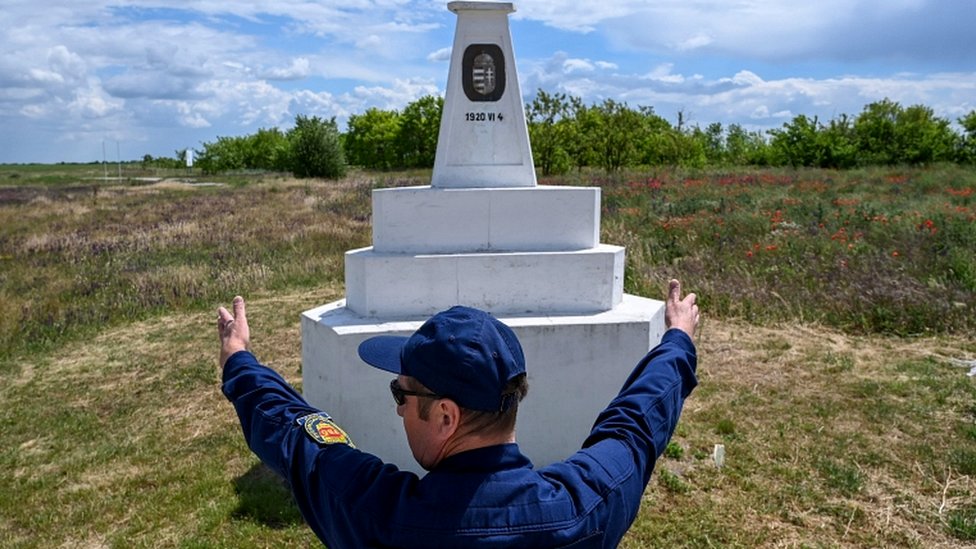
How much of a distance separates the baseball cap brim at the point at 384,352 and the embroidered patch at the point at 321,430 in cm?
17

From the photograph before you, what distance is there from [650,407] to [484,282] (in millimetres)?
3338

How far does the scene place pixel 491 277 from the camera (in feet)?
16.8

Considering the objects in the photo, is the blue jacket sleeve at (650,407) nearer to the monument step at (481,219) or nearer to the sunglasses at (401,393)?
the sunglasses at (401,393)

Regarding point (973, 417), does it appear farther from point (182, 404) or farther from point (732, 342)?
point (182, 404)

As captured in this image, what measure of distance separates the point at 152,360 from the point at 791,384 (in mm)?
6465

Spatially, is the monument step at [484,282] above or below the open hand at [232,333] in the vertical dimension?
below

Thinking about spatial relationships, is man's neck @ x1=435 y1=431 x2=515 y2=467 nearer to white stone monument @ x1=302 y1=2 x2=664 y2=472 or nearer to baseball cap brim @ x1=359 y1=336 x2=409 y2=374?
baseball cap brim @ x1=359 y1=336 x2=409 y2=374

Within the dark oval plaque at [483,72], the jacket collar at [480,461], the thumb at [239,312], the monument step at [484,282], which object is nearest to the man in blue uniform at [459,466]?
the jacket collar at [480,461]

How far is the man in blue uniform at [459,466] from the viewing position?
1453 millimetres

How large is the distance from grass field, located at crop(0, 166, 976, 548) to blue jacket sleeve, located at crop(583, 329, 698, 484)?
2.60 metres

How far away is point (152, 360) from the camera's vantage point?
8.06 metres

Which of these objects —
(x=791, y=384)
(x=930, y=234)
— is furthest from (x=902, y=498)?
(x=930, y=234)

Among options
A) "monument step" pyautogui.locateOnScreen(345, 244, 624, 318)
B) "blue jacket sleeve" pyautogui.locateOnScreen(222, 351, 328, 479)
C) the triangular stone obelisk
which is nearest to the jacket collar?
"blue jacket sleeve" pyautogui.locateOnScreen(222, 351, 328, 479)

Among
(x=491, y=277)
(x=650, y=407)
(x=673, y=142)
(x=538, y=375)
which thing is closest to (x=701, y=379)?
(x=538, y=375)
